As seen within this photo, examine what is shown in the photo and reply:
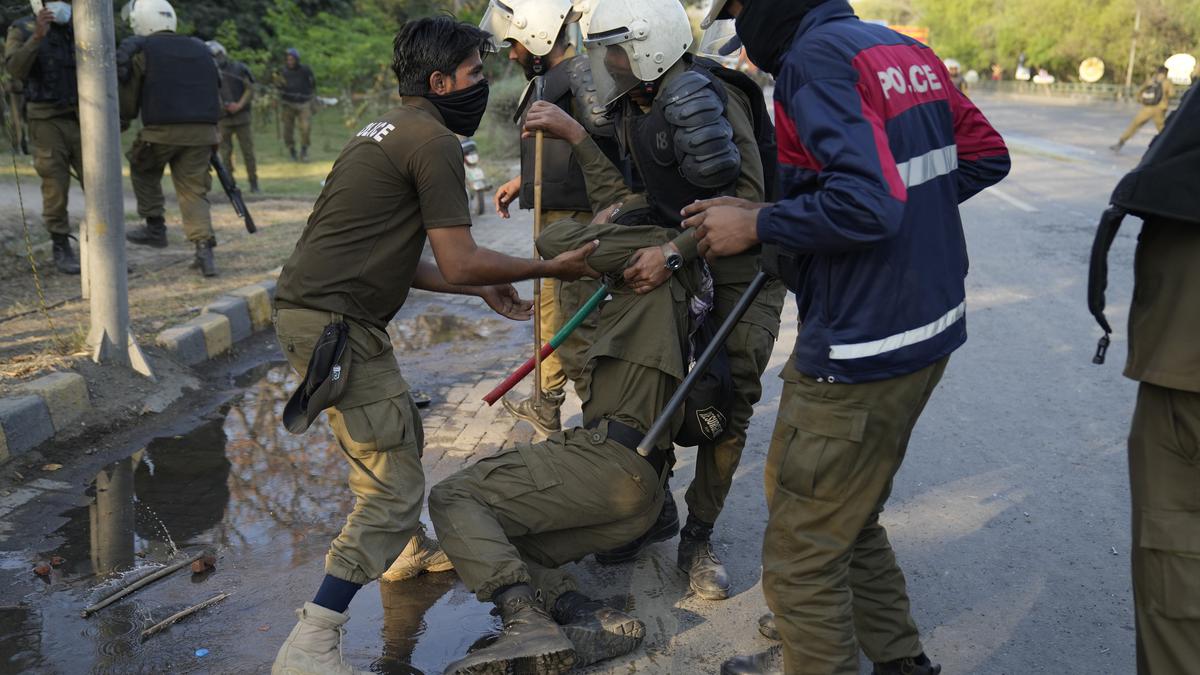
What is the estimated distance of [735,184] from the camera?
145 inches

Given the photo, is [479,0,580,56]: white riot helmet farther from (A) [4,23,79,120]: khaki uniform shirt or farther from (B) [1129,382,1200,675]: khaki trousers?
(A) [4,23,79,120]: khaki uniform shirt

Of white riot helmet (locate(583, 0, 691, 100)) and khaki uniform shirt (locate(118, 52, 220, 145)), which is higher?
white riot helmet (locate(583, 0, 691, 100))

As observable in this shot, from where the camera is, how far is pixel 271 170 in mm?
16578

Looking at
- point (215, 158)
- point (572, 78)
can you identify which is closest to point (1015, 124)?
point (215, 158)

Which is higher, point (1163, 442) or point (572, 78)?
point (572, 78)

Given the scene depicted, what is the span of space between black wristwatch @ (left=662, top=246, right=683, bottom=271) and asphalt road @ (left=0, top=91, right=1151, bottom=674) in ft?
3.85

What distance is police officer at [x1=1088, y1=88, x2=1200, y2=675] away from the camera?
2355 millimetres

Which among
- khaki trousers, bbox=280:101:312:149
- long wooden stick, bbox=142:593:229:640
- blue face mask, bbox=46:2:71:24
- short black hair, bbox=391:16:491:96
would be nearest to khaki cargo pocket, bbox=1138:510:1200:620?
short black hair, bbox=391:16:491:96

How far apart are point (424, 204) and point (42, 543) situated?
2.16 metres

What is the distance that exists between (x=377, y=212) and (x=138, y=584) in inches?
62.2

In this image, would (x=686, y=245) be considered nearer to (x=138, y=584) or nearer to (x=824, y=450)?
(x=824, y=450)

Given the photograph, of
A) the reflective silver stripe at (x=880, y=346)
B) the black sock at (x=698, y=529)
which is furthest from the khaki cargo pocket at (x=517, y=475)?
the reflective silver stripe at (x=880, y=346)

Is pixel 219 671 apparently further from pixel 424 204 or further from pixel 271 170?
pixel 271 170

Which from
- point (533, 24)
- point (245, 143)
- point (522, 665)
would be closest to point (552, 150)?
point (533, 24)
